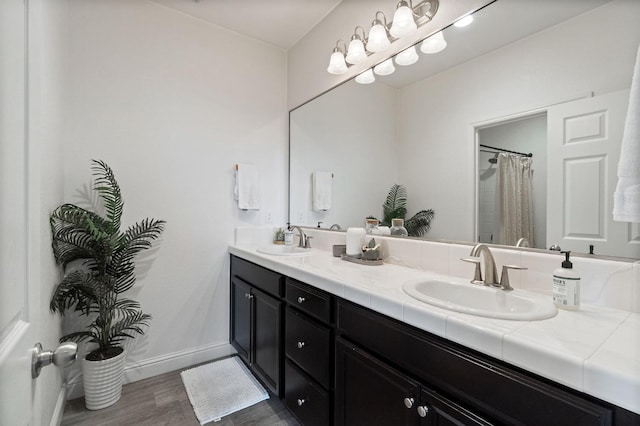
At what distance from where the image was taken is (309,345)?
1385 mm

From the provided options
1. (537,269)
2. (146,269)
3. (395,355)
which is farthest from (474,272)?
(146,269)

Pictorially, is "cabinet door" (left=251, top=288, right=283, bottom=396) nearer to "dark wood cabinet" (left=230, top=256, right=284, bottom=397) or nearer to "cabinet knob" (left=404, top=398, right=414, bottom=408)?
"dark wood cabinet" (left=230, top=256, right=284, bottom=397)

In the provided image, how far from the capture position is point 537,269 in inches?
43.2

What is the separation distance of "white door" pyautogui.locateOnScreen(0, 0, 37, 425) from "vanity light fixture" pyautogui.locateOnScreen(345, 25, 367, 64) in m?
1.61

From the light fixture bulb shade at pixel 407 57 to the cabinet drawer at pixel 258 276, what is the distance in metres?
1.41

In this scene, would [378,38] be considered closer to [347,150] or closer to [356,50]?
[356,50]

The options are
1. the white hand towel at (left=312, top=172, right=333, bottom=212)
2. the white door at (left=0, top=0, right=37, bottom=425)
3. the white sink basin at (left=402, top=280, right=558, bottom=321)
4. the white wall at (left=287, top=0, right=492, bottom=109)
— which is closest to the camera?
the white door at (left=0, top=0, right=37, bottom=425)

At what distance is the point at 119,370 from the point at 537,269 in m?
2.32

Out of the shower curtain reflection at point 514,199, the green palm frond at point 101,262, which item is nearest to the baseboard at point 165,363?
the green palm frond at point 101,262

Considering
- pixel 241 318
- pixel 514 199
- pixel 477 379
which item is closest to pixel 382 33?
pixel 514 199

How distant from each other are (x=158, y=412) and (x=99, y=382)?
0.40 meters

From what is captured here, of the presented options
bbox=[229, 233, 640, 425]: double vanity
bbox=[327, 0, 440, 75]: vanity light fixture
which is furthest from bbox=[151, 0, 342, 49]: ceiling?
bbox=[229, 233, 640, 425]: double vanity

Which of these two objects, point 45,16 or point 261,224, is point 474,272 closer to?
point 261,224

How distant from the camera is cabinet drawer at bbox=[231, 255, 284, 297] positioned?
166cm
